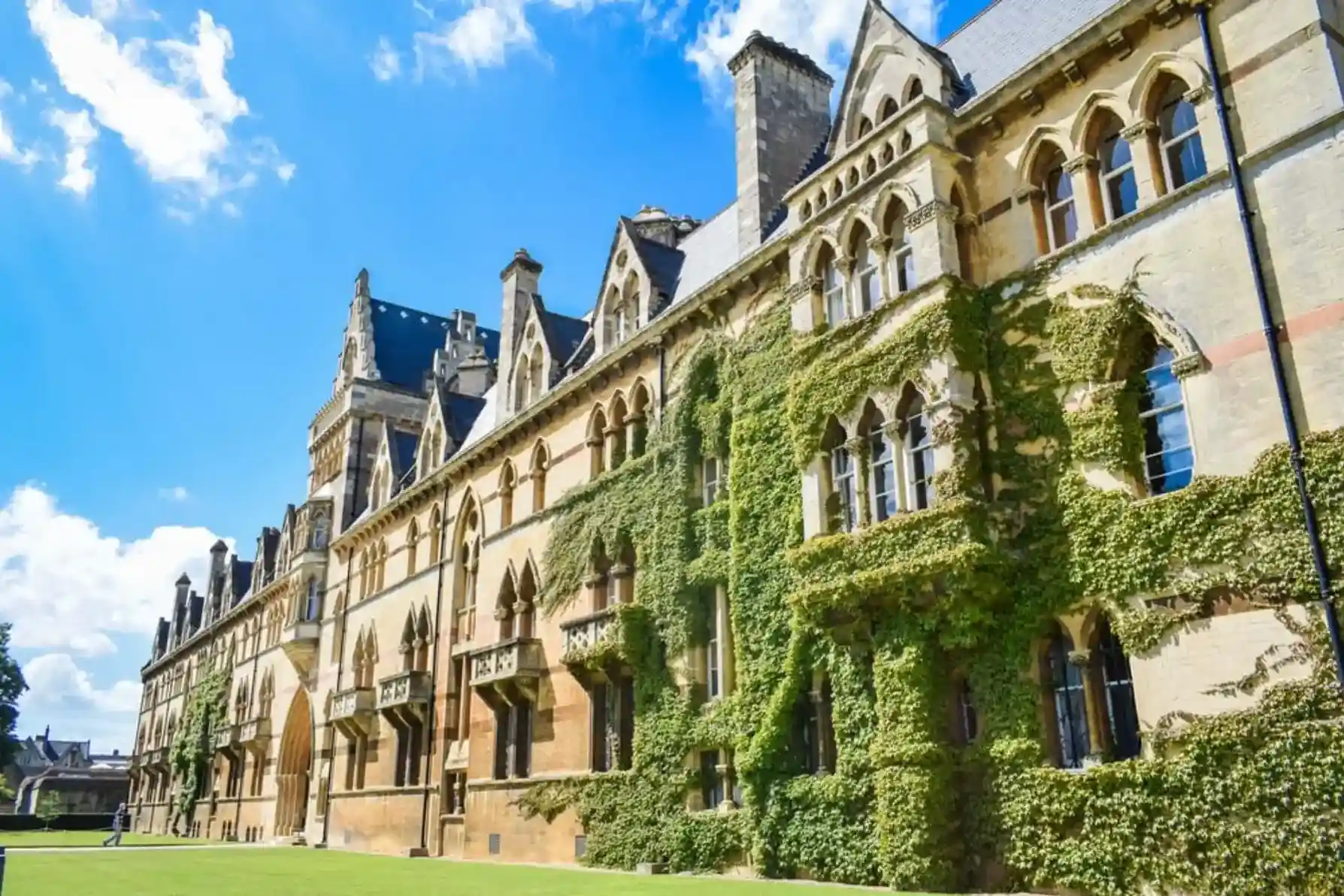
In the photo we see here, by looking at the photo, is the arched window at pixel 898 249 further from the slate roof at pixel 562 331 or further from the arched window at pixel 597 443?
the slate roof at pixel 562 331

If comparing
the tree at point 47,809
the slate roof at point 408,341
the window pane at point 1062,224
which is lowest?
the tree at point 47,809

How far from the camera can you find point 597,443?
93.9 ft

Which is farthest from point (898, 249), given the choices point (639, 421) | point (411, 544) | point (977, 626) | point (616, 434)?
Result: point (411, 544)

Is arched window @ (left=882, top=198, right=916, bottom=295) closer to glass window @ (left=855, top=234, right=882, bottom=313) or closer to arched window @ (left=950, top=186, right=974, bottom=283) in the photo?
glass window @ (left=855, top=234, right=882, bottom=313)

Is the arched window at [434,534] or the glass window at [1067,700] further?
the arched window at [434,534]

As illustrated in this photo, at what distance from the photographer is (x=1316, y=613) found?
12.6 meters

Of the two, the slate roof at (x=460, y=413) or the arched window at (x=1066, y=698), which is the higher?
the slate roof at (x=460, y=413)

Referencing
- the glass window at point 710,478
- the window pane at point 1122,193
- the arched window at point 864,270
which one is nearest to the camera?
the window pane at point 1122,193

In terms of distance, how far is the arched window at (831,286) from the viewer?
20.6 m

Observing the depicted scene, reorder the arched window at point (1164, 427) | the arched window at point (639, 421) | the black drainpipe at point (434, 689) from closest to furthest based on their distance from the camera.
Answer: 1. the arched window at point (1164, 427)
2. the arched window at point (639, 421)
3. the black drainpipe at point (434, 689)

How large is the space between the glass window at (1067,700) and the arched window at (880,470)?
369 centimetres

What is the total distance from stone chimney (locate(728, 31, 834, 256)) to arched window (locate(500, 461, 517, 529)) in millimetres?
11239

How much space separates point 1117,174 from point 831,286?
5.96 m

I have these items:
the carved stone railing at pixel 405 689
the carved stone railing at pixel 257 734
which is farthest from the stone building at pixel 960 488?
the carved stone railing at pixel 257 734
